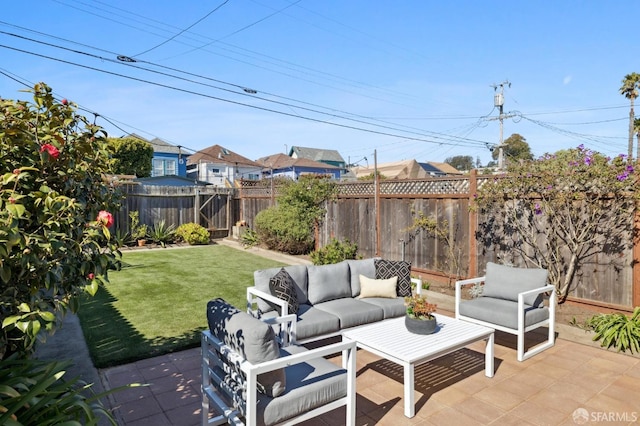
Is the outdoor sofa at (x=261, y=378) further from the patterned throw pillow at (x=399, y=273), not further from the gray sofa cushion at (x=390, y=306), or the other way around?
the patterned throw pillow at (x=399, y=273)

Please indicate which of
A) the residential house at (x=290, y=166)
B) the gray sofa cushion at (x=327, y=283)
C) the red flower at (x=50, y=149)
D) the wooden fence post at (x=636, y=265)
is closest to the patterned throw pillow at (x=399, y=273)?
the gray sofa cushion at (x=327, y=283)

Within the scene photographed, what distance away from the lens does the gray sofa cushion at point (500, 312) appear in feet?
14.1

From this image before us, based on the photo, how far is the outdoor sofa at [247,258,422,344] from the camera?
409 cm

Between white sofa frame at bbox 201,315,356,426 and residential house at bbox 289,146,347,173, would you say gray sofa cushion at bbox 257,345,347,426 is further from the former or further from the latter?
residential house at bbox 289,146,347,173

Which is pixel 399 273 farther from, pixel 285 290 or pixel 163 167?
pixel 163 167

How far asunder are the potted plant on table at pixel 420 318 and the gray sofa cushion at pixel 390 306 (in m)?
0.82

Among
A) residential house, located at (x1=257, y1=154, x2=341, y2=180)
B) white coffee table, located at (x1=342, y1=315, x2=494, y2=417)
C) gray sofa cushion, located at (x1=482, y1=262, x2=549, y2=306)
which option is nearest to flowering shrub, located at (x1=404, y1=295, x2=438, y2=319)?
white coffee table, located at (x1=342, y1=315, x2=494, y2=417)

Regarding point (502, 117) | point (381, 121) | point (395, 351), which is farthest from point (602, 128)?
point (395, 351)

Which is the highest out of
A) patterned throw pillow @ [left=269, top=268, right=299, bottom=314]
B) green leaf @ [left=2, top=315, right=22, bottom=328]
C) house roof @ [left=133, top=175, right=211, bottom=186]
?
house roof @ [left=133, top=175, right=211, bottom=186]

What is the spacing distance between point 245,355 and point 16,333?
1.28 m

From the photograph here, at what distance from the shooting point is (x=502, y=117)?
80.9 feet

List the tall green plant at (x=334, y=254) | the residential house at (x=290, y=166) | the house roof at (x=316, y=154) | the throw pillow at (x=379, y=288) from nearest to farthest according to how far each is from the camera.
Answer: the throw pillow at (x=379, y=288), the tall green plant at (x=334, y=254), the residential house at (x=290, y=166), the house roof at (x=316, y=154)

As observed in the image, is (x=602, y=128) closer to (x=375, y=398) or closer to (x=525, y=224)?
(x=525, y=224)

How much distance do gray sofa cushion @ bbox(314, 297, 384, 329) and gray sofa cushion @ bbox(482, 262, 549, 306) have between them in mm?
1620
